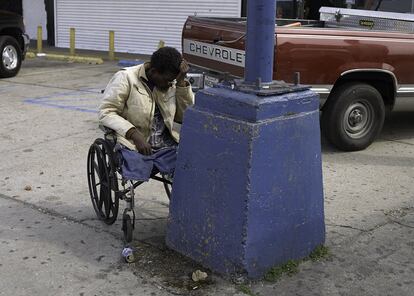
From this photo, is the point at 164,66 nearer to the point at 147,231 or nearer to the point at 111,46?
the point at 147,231

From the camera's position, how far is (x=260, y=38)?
11.8 feet

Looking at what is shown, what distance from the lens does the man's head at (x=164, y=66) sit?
13.1 feet

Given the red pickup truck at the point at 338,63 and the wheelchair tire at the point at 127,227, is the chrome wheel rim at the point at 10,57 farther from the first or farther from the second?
the wheelchair tire at the point at 127,227

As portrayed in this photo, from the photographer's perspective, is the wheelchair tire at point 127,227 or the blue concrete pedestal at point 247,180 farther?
the wheelchair tire at point 127,227

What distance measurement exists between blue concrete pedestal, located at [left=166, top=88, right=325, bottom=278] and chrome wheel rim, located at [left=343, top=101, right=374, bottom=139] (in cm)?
297

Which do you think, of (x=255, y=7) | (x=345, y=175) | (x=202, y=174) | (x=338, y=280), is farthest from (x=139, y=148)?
(x=345, y=175)

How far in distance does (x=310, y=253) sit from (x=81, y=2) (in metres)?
16.3

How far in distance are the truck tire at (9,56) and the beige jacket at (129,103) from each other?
28.9 feet

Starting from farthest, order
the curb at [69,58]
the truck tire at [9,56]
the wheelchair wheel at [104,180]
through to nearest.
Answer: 1. the curb at [69,58]
2. the truck tire at [9,56]
3. the wheelchair wheel at [104,180]

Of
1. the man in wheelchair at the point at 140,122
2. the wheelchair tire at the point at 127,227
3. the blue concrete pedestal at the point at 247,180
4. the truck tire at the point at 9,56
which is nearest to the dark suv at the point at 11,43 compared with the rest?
the truck tire at the point at 9,56

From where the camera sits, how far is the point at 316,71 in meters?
6.26

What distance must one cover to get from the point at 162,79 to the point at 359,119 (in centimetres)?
341

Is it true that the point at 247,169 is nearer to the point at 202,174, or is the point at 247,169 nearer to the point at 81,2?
the point at 202,174

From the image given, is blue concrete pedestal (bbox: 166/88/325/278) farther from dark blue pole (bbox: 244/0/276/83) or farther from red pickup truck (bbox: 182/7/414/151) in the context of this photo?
red pickup truck (bbox: 182/7/414/151)
